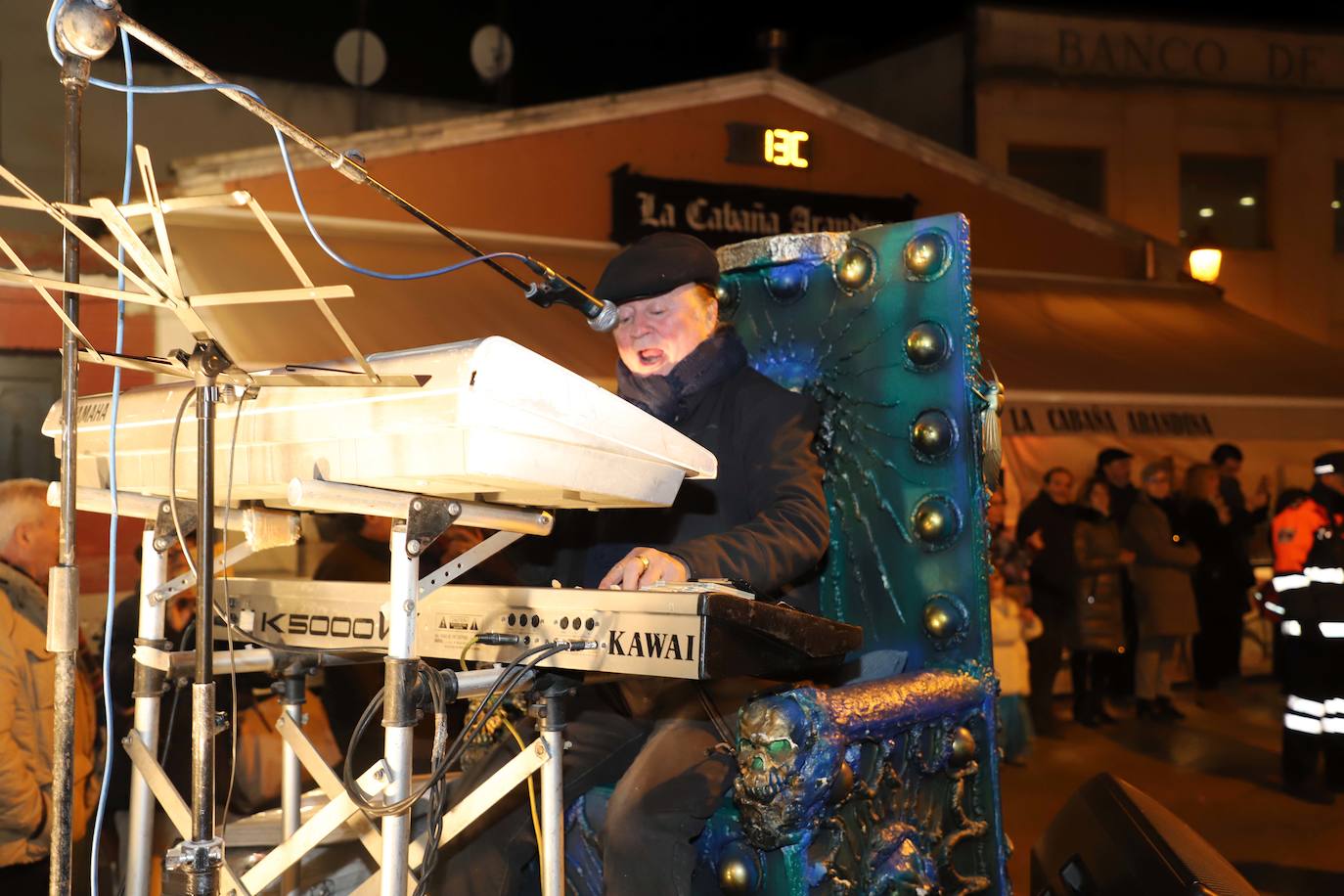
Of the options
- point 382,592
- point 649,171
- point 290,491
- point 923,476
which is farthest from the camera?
point 649,171

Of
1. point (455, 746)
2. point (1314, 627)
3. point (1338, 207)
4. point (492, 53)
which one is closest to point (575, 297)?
point (455, 746)

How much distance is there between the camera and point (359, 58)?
12008 millimetres

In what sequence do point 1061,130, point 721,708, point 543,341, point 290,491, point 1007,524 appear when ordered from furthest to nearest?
point 1061,130
point 1007,524
point 543,341
point 721,708
point 290,491

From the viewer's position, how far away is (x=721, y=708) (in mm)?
2707

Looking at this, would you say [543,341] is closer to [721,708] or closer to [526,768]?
[721,708]

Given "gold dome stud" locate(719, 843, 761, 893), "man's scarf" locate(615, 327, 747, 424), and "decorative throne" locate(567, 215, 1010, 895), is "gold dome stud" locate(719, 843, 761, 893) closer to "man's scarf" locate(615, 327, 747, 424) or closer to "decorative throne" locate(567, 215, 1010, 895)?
"decorative throne" locate(567, 215, 1010, 895)

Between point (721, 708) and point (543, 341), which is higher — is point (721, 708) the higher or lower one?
the lower one

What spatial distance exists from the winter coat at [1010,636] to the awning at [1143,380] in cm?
107

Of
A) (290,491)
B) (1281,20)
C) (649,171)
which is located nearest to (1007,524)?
(649,171)

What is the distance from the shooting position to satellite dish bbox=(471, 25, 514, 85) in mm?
11727

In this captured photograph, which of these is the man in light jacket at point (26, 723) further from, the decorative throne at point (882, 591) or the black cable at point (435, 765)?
the black cable at point (435, 765)

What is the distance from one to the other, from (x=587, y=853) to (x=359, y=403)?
1.41 metres

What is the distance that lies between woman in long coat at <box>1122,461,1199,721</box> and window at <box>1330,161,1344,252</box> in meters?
7.65

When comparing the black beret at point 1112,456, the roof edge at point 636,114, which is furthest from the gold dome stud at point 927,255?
the roof edge at point 636,114
